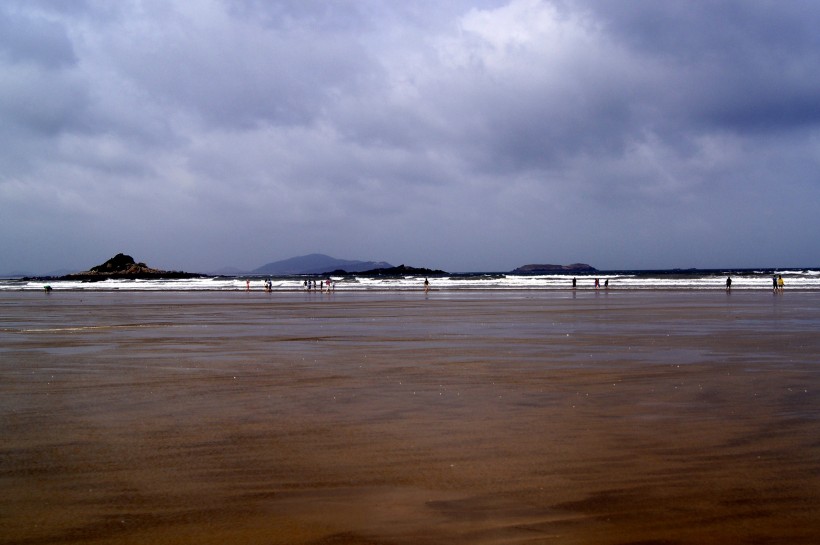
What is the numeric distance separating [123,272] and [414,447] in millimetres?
141792

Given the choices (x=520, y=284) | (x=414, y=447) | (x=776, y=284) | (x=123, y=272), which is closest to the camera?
(x=414, y=447)

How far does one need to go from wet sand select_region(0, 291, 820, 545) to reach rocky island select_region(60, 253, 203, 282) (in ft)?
397

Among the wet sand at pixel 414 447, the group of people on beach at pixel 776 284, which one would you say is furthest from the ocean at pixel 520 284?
the wet sand at pixel 414 447

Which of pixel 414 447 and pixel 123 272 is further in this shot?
pixel 123 272

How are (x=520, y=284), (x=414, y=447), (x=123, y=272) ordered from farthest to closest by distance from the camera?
(x=123, y=272) → (x=520, y=284) → (x=414, y=447)

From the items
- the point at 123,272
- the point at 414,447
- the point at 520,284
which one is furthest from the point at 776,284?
the point at 123,272

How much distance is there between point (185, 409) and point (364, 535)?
510 centimetres

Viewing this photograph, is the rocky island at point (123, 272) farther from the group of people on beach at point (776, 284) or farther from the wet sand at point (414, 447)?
the wet sand at point (414, 447)

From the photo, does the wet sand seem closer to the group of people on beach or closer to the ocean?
the group of people on beach

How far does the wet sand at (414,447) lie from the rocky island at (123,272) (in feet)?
397

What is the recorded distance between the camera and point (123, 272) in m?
136

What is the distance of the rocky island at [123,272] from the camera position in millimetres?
128125

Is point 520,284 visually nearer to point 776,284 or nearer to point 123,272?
point 776,284

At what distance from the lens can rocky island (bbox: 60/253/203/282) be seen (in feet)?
420
